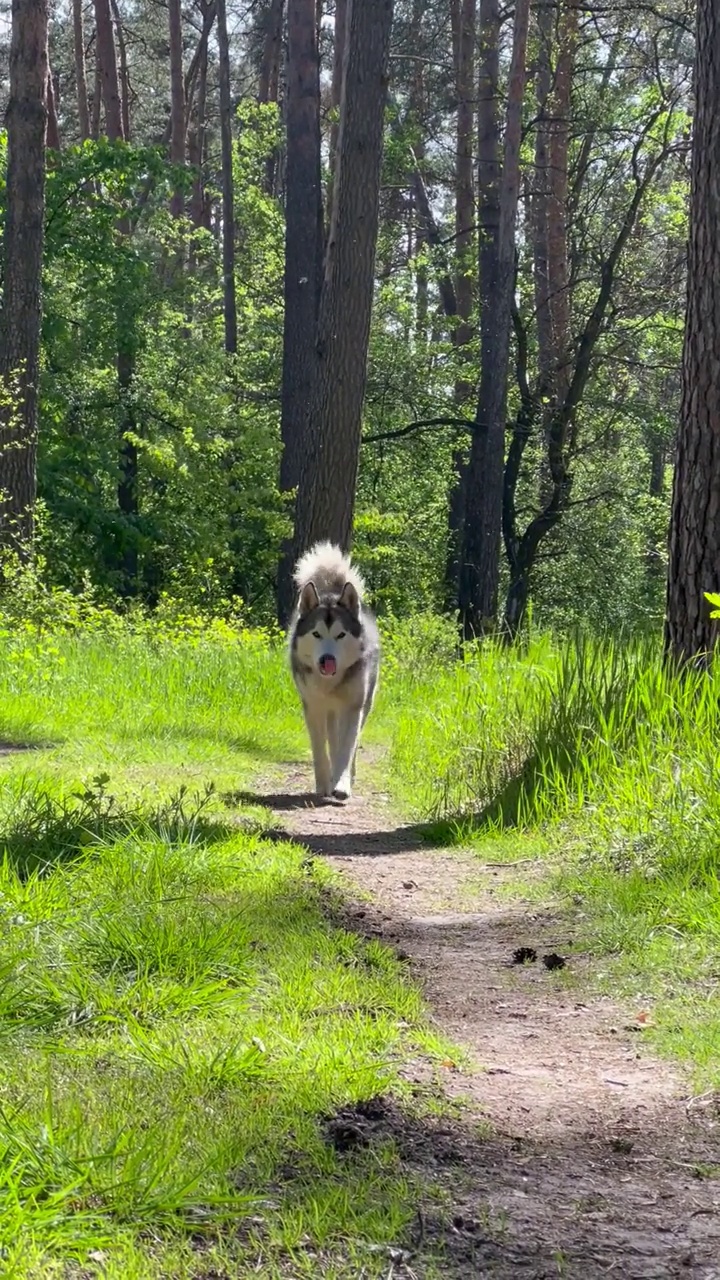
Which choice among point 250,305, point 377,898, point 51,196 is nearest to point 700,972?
point 377,898

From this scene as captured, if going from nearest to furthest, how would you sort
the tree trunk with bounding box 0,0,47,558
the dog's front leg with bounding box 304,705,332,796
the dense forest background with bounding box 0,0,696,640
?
the dog's front leg with bounding box 304,705,332,796, the tree trunk with bounding box 0,0,47,558, the dense forest background with bounding box 0,0,696,640

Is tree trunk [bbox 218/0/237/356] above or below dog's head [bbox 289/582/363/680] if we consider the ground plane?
above

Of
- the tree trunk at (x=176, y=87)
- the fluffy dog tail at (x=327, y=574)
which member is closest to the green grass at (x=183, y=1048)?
the fluffy dog tail at (x=327, y=574)

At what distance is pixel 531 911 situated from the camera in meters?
5.71

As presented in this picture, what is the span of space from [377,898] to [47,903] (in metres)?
1.78

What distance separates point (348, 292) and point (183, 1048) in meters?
11.6

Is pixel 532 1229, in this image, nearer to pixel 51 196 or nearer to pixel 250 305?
pixel 51 196

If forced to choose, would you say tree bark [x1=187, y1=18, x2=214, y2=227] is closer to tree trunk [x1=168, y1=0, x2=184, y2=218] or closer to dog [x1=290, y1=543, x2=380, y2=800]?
tree trunk [x1=168, y1=0, x2=184, y2=218]

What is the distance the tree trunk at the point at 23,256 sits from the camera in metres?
17.2

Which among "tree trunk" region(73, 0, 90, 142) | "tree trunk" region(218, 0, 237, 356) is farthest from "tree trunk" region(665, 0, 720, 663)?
"tree trunk" region(73, 0, 90, 142)

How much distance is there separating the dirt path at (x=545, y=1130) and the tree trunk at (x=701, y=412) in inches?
117

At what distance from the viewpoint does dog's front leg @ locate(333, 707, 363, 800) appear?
890cm

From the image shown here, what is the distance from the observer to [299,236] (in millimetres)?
21234

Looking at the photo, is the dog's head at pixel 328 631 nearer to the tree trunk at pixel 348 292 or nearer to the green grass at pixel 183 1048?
the green grass at pixel 183 1048
